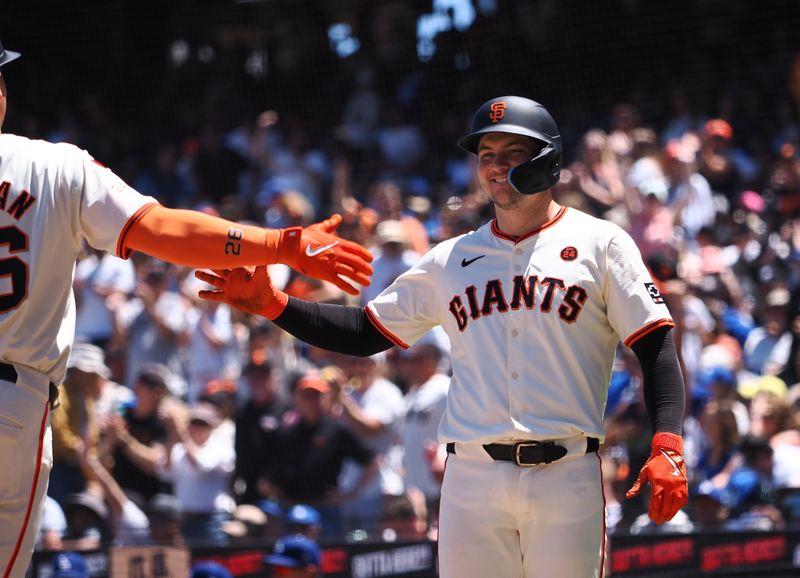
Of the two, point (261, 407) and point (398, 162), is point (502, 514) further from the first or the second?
point (398, 162)

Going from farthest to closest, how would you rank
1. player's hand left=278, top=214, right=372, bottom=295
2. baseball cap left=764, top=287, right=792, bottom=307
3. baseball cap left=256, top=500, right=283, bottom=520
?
1. baseball cap left=764, top=287, right=792, bottom=307
2. baseball cap left=256, top=500, right=283, bottom=520
3. player's hand left=278, top=214, right=372, bottom=295

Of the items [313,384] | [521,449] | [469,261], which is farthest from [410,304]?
[313,384]

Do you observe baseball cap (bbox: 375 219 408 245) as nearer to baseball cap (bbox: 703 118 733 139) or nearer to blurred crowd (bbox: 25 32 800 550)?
blurred crowd (bbox: 25 32 800 550)

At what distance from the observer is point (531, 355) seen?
308cm

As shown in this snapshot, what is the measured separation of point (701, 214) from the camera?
27.2ft

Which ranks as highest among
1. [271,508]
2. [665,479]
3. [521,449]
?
[271,508]

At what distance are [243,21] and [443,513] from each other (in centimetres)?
1055

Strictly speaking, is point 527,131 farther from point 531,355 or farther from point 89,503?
point 89,503

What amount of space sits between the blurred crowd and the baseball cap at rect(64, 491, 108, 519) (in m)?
0.01

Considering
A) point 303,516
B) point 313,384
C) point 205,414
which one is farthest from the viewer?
point 205,414

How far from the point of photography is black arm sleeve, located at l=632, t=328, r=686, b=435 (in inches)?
117

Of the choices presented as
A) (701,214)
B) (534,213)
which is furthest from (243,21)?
(534,213)

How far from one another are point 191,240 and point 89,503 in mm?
3889

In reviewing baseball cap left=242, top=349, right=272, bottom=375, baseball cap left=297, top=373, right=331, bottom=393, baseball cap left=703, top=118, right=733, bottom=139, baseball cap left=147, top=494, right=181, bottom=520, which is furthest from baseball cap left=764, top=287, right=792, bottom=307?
baseball cap left=147, top=494, right=181, bottom=520
